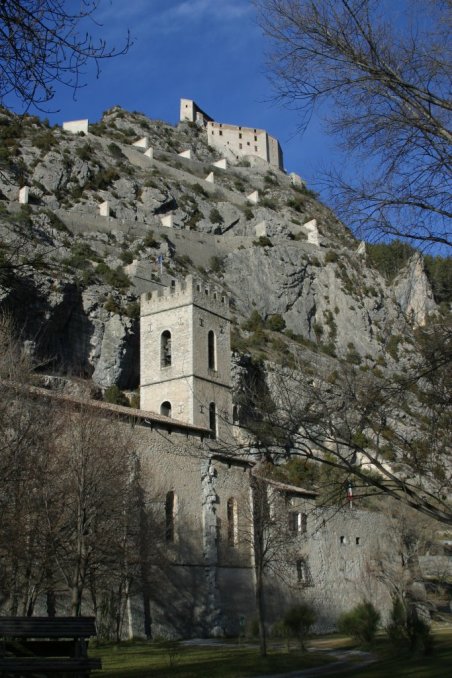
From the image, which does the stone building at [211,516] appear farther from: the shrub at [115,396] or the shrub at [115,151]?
the shrub at [115,151]

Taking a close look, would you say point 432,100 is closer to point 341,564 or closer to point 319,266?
point 341,564

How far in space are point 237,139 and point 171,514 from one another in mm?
98122

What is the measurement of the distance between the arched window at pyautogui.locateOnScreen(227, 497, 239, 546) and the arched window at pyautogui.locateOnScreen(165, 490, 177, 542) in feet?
12.1

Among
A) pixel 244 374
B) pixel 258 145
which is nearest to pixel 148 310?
pixel 244 374

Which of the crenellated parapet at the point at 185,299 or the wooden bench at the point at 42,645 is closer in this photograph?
the wooden bench at the point at 42,645

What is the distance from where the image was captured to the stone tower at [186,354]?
4400 centimetres

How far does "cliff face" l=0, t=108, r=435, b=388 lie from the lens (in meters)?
53.9

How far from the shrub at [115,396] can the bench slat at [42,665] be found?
39.7 m

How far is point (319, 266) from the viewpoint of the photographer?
85.0m

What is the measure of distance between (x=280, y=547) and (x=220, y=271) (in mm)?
44881

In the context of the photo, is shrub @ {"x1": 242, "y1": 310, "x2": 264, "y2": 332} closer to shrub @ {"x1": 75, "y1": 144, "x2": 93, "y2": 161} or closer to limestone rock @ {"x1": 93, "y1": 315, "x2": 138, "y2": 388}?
limestone rock @ {"x1": 93, "y1": 315, "x2": 138, "y2": 388}

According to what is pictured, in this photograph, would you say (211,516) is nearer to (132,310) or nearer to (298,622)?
(298,622)

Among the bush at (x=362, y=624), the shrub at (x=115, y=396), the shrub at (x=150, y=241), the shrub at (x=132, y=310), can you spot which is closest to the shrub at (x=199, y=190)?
the shrub at (x=150, y=241)

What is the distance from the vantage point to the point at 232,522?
38.7 meters
